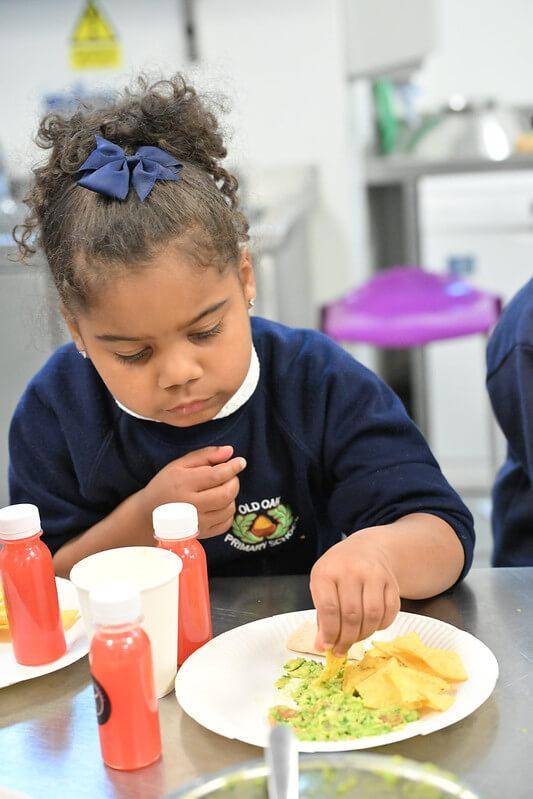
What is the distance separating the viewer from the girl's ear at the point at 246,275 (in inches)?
44.4

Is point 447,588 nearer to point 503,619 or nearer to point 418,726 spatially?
point 503,619

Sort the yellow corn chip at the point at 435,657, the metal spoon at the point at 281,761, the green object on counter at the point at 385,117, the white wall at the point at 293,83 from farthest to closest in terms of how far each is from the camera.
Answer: the green object on counter at the point at 385,117 < the white wall at the point at 293,83 < the yellow corn chip at the point at 435,657 < the metal spoon at the point at 281,761

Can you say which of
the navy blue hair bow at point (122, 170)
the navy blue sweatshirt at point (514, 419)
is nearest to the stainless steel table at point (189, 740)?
the navy blue sweatshirt at point (514, 419)

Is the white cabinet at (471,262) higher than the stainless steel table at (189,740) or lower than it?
lower

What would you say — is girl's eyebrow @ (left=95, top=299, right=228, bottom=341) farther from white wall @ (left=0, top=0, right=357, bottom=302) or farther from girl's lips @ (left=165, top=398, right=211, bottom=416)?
white wall @ (left=0, top=0, right=357, bottom=302)

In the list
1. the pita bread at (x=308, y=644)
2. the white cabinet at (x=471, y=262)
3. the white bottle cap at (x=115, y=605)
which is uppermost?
the white bottle cap at (x=115, y=605)

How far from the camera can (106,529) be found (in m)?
1.18

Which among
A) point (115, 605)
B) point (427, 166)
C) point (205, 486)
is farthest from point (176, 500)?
point (427, 166)

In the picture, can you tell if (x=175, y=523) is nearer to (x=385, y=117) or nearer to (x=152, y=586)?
(x=152, y=586)

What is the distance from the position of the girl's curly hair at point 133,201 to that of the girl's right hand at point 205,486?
20 centimetres

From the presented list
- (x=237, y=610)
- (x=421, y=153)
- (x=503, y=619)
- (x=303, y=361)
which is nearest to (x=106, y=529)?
(x=237, y=610)

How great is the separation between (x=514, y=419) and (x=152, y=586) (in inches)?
26.7

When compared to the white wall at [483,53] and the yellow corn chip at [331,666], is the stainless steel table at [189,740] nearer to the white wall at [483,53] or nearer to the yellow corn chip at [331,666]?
the yellow corn chip at [331,666]

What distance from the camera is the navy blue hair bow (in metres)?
1.01
